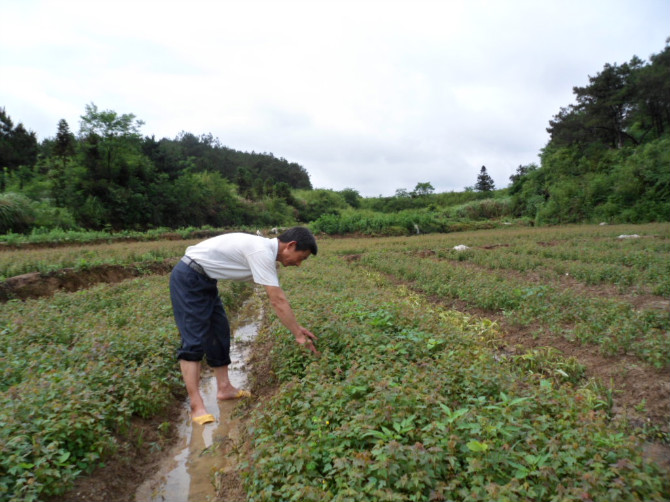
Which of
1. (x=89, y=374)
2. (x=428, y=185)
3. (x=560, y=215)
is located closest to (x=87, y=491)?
(x=89, y=374)

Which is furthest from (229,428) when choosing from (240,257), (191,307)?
(240,257)

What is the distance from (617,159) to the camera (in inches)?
1261

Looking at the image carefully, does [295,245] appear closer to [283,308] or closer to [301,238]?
[301,238]

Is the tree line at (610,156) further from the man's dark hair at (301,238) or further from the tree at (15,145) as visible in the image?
the tree at (15,145)

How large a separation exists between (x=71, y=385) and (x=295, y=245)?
221 cm

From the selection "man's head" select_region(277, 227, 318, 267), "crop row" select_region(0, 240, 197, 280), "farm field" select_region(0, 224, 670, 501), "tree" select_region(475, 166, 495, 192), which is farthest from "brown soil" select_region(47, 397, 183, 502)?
"tree" select_region(475, 166, 495, 192)

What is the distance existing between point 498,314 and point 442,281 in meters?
2.30

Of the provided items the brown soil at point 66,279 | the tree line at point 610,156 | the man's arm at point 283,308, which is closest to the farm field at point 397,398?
the man's arm at point 283,308

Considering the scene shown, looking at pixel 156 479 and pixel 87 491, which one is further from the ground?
pixel 87 491

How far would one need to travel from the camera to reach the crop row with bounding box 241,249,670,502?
221 cm

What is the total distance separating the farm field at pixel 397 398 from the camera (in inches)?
92.3

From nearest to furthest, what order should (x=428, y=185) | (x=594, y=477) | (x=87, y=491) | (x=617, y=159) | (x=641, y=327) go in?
(x=594, y=477) → (x=87, y=491) → (x=641, y=327) → (x=617, y=159) → (x=428, y=185)

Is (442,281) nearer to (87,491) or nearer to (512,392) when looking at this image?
(512,392)

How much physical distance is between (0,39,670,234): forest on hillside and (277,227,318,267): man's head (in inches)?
885
